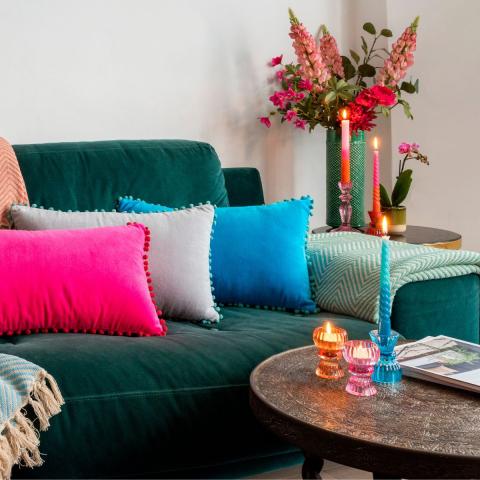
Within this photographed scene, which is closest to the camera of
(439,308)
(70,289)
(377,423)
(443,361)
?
(377,423)

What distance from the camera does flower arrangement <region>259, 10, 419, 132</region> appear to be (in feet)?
9.52

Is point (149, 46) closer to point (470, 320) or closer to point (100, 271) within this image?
point (100, 271)

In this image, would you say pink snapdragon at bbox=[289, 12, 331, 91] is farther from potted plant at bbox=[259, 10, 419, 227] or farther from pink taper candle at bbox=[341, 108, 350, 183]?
pink taper candle at bbox=[341, 108, 350, 183]

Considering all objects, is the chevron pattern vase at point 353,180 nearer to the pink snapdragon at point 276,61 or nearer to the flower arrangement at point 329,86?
the flower arrangement at point 329,86

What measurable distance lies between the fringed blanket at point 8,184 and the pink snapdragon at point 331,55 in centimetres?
137

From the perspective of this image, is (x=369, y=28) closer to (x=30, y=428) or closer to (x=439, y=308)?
(x=439, y=308)

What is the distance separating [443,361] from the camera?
1.54 meters

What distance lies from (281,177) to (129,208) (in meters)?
1.09

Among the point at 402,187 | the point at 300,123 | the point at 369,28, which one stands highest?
the point at 369,28

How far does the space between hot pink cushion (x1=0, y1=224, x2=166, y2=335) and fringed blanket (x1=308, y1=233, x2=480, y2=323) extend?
1.65ft

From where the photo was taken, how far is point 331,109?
2.97 meters

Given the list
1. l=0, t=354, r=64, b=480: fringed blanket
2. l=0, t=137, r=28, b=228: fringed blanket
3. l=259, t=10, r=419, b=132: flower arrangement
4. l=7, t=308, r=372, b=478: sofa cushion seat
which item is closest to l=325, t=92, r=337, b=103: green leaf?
l=259, t=10, r=419, b=132: flower arrangement

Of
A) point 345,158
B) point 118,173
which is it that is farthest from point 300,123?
point 118,173

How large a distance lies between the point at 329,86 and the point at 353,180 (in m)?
0.35
